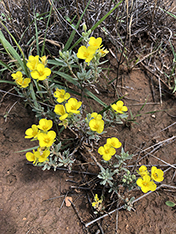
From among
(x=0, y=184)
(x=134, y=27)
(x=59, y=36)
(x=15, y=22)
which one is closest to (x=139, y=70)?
(x=134, y=27)

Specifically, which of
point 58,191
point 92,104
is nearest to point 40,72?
point 92,104

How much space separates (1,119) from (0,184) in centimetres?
72

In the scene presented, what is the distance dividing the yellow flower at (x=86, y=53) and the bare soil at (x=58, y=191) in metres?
0.80

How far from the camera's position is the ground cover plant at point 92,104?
1540mm

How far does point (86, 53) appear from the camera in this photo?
1549 mm

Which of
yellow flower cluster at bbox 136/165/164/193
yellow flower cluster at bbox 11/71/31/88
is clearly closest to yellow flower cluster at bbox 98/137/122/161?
yellow flower cluster at bbox 136/165/164/193

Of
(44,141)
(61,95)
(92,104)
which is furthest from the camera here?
(92,104)

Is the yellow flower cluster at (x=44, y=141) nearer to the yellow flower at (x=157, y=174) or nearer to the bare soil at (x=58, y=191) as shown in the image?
the bare soil at (x=58, y=191)

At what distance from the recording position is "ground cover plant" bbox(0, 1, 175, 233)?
5.05ft

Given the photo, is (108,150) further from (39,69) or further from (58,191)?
(39,69)

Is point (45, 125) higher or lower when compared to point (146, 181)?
higher

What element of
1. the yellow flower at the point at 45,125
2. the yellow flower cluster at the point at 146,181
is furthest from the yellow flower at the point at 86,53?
the yellow flower cluster at the point at 146,181

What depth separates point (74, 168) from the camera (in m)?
1.87

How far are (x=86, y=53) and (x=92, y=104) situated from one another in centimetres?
77
